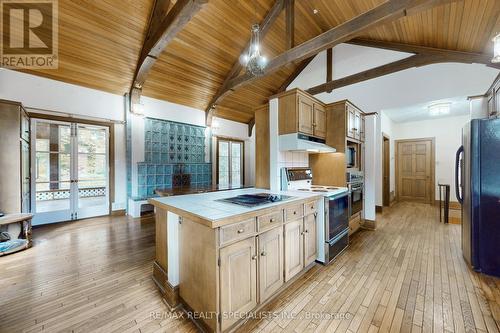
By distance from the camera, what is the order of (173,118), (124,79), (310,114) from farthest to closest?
(173,118) < (124,79) < (310,114)

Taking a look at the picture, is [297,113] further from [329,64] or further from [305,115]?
[329,64]

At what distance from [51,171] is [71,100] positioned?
163 cm

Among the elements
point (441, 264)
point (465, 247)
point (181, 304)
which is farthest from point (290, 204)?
point (465, 247)

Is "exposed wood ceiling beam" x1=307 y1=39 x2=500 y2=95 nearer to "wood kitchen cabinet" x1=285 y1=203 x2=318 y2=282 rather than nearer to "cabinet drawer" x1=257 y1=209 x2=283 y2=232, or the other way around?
"wood kitchen cabinet" x1=285 y1=203 x2=318 y2=282

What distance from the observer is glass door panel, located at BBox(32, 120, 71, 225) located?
4.12 m

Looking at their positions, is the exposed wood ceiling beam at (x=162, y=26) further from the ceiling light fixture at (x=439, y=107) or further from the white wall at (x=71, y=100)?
the ceiling light fixture at (x=439, y=107)

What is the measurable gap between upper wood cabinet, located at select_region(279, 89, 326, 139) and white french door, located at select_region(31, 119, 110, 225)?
4583 mm

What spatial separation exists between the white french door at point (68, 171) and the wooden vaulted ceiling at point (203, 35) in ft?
3.77

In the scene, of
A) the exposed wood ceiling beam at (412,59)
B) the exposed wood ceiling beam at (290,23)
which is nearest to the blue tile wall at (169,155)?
the exposed wood ceiling beam at (290,23)

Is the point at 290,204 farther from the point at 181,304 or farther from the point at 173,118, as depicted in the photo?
the point at 173,118

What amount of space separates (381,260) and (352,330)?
150 cm

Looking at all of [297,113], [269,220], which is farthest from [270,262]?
[297,113]

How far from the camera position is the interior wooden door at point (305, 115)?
108 inches

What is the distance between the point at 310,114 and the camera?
3.00 meters
